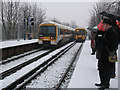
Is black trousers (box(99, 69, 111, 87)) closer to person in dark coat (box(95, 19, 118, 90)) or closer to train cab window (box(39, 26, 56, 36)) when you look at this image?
person in dark coat (box(95, 19, 118, 90))

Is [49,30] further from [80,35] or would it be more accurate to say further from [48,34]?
[80,35]

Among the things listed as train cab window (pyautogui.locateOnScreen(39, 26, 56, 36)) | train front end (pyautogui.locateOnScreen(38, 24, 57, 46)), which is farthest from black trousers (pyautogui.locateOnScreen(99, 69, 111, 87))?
train cab window (pyautogui.locateOnScreen(39, 26, 56, 36))

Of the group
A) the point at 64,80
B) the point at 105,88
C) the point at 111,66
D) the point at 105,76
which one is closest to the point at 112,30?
the point at 111,66

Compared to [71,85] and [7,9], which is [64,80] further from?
[7,9]

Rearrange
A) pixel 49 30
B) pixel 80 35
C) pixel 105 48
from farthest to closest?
pixel 80 35 → pixel 49 30 → pixel 105 48

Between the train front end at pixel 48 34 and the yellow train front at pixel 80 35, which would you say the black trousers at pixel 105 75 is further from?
the yellow train front at pixel 80 35

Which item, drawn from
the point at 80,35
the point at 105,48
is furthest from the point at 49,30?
the point at 80,35

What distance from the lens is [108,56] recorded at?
13.2 feet

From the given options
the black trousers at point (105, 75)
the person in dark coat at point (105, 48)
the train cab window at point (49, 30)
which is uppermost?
the train cab window at point (49, 30)

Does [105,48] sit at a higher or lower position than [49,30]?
lower

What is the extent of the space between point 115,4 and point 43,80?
1393 cm

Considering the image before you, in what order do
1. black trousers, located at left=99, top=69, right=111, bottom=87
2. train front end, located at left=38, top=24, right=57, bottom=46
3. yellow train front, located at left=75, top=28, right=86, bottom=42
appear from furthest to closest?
yellow train front, located at left=75, top=28, right=86, bottom=42 < train front end, located at left=38, top=24, right=57, bottom=46 < black trousers, located at left=99, top=69, right=111, bottom=87

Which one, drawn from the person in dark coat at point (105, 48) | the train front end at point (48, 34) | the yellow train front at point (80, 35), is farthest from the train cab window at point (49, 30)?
the yellow train front at point (80, 35)

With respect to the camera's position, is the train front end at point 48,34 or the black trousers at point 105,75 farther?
the train front end at point 48,34
